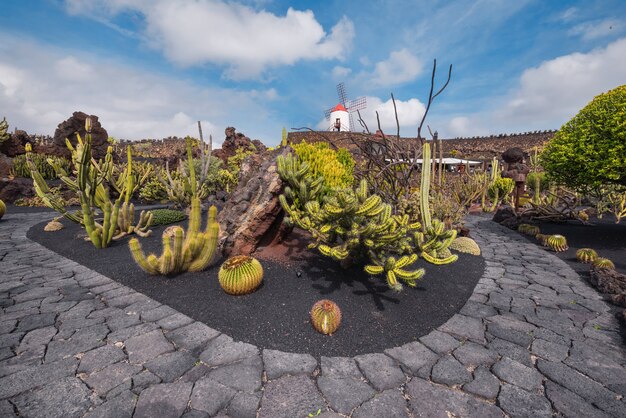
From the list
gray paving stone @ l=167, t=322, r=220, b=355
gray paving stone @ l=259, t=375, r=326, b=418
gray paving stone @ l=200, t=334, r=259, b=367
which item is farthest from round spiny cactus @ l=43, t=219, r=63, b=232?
gray paving stone @ l=259, t=375, r=326, b=418

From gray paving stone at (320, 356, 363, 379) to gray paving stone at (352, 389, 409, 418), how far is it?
27 centimetres

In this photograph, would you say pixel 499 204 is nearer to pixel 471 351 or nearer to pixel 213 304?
pixel 471 351

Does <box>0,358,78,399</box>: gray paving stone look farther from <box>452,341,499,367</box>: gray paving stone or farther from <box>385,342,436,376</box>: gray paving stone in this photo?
<box>452,341,499,367</box>: gray paving stone

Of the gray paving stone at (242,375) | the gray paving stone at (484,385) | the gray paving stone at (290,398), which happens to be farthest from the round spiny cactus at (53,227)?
the gray paving stone at (484,385)

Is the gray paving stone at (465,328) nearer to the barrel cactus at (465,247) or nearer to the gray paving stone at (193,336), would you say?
the gray paving stone at (193,336)

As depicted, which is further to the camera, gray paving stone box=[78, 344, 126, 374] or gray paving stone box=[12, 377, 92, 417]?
gray paving stone box=[78, 344, 126, 374]

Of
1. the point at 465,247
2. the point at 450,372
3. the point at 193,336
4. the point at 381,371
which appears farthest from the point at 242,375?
the point at 465,247

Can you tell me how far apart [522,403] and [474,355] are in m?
0.59

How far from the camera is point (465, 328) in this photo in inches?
130

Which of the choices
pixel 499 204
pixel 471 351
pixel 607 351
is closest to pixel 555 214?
pixel 499 204

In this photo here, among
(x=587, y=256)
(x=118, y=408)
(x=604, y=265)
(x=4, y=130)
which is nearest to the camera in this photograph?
(x=118, y=408)

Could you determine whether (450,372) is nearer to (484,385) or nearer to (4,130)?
(484,385)

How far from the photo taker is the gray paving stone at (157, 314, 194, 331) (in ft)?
10.3

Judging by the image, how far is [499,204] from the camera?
13.9 meters
